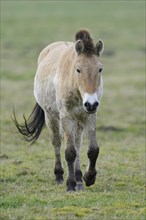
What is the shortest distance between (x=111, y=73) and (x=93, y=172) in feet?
92.5

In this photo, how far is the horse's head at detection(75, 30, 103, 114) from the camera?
9070 millimetres

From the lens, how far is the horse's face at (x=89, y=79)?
29.6ft

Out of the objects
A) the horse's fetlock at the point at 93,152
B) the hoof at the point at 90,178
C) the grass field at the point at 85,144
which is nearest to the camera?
the grass field at the point at 85,144

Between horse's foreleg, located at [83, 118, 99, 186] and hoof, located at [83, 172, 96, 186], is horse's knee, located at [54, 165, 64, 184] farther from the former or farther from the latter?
horse's foreleg, located at [83, 118, 99, 186]

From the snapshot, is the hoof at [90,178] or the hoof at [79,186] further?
the hoof at [79,186]

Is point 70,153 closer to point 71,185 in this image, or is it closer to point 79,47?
point 71,185

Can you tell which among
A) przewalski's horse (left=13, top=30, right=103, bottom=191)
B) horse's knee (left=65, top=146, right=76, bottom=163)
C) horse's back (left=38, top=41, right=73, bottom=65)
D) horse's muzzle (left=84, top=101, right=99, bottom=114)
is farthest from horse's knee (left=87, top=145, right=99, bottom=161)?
horse's back (left=38, top=41, right=73, bottom=65)

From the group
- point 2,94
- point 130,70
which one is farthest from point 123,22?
point 2,94

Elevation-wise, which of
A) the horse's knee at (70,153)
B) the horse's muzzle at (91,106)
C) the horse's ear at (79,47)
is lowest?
the horse's knee at (70,153)

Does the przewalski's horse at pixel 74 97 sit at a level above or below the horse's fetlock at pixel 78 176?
above

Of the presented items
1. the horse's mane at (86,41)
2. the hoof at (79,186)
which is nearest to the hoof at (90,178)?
the hoof at (79,186)

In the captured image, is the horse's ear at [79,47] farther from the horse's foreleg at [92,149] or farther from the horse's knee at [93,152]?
the horse's knee at [93,152]

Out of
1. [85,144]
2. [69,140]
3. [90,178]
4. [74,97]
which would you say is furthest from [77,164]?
[85,144]

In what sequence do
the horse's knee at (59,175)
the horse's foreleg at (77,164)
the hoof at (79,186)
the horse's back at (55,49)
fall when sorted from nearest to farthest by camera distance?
the hoof at (79,186), the horse's foreleg at (77,164), the horse's knee at (59,175), the horse's back at (55,49)
